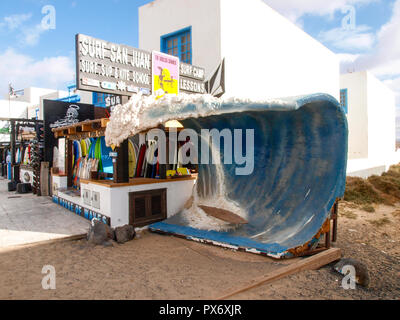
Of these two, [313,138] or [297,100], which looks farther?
[313,138]

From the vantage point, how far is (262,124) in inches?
237

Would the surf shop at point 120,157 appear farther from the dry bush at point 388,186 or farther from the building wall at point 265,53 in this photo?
the dry bush at point 388,186

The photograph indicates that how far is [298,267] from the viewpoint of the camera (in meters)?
4.06

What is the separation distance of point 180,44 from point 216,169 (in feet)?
21.6

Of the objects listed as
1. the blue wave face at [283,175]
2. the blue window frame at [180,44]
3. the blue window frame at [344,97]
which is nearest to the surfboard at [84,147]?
the blue wave face at [283,175]

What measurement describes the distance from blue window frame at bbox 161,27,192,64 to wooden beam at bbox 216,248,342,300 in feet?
28.1

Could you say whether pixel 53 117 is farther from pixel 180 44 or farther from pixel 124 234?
pixel 124 234

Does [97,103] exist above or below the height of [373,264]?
above

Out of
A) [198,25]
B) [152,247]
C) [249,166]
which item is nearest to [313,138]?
[249,166]

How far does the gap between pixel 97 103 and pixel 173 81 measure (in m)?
6.35

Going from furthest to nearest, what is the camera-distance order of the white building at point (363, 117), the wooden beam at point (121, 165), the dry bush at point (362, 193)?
the white building at point (363, 117) < the dry bush at point (362, 193) < the wooden beam at point (121, 165)

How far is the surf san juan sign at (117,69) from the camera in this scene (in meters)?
7.03

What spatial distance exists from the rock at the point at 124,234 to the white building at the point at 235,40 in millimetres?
6010

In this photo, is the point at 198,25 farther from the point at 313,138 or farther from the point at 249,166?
the point at 313,138
